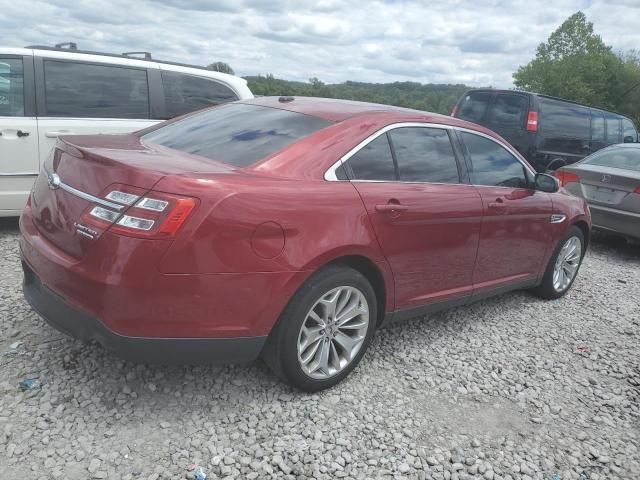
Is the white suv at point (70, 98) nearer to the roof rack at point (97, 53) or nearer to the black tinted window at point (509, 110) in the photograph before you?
the roof rack at point (97, 53)

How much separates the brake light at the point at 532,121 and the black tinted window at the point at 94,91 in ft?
20.2

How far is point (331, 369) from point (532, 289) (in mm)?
2690

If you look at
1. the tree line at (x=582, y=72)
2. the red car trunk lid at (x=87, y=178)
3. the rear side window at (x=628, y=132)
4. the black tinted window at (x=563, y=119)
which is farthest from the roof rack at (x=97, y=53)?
the tree line at (x=582, y=72)

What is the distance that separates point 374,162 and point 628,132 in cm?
1090

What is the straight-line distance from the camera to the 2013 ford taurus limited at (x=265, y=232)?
2408 millimetres

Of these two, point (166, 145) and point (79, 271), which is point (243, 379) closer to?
point (79, 271)

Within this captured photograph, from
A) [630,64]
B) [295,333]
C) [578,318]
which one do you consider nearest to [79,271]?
[295,333]

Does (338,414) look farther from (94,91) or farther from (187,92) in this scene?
(187,92)

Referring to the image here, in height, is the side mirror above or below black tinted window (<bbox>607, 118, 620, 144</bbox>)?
below

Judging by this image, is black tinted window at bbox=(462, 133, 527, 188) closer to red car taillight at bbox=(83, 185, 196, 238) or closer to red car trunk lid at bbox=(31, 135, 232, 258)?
red car trunk lid at bbox=(31, 135, 232, 258)

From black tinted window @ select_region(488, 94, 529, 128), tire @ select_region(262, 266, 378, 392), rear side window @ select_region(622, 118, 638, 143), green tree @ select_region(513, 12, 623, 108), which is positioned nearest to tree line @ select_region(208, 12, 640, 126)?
green tree @ select_region(513, 12, 623, 108)

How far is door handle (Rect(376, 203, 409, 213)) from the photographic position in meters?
3.07

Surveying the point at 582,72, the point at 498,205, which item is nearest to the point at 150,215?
the point at 498,205

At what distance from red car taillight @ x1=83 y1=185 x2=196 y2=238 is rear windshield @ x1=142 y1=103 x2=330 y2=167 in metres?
0.53
